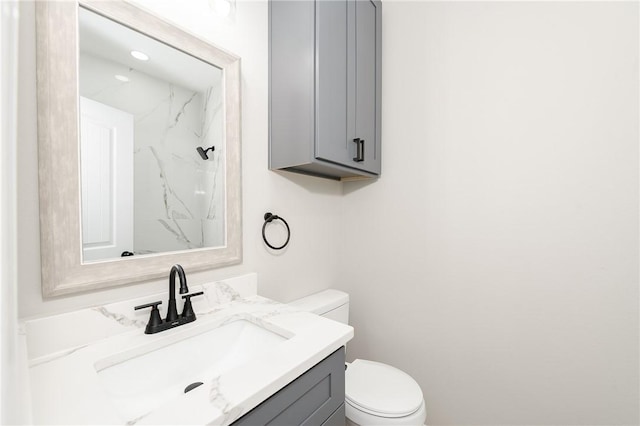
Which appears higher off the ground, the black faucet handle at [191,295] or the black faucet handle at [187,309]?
the black faucet handle at [191,295]

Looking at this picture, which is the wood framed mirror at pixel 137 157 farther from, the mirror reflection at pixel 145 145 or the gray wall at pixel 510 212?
the gray wall at pixel 510 212

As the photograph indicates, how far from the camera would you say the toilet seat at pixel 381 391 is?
1031 millimetres

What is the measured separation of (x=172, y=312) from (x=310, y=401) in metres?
0.51

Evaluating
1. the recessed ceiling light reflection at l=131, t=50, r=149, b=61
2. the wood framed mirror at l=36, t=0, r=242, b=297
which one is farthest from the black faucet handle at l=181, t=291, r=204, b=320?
the recessed ceiling light reflection at l=131, t=50, r=149, b=61

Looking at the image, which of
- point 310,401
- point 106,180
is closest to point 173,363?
point 310,401

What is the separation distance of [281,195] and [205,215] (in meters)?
0.41

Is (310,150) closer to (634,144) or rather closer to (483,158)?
(483,158)

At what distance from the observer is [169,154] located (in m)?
0.97

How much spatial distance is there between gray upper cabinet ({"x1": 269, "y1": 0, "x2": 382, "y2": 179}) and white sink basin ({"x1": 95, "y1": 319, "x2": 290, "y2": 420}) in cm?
72

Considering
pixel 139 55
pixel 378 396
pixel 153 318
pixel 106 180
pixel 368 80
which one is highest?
pixel 368 80

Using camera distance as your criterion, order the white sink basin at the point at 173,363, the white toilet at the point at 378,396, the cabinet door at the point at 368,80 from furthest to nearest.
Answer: the cabinet door at the point at 368,80, the white toilet at the point at 378,396, the white sink basin at the point at 173,363

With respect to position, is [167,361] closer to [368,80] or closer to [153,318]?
[153,318]

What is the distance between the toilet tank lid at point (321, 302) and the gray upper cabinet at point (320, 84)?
2.32ft

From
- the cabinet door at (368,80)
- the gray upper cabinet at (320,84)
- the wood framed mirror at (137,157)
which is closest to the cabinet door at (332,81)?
the gray upper cabinet at (320,84)
